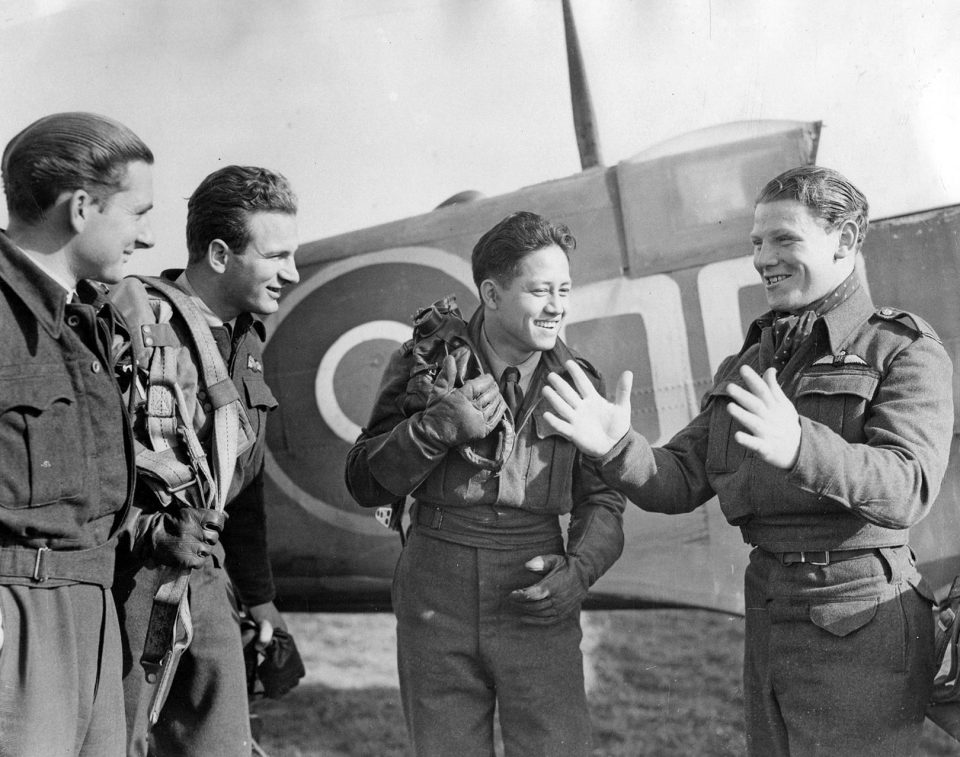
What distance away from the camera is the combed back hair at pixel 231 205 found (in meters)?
2.83

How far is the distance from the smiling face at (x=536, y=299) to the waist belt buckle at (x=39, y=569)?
133cm

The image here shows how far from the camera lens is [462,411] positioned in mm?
2523

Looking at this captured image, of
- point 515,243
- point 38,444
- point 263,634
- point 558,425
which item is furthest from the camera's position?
point 263,634

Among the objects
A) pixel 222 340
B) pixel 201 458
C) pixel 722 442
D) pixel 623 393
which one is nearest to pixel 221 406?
pixel 201 458

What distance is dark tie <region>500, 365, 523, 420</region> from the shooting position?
2.74m

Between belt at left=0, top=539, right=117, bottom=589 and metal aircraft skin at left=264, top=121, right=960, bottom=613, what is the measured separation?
138 cm

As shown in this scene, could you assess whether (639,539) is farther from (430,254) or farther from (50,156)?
(50,156)

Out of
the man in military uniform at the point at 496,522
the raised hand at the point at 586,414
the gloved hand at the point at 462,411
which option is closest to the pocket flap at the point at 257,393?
the man in military uniform at the point at 496,522

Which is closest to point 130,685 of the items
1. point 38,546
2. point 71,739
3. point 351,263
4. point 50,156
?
point 71,739

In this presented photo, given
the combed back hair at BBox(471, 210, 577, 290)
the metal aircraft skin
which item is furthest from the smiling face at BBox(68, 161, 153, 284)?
the metal aircraft skin

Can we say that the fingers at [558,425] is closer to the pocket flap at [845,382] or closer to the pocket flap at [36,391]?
the pocket flap at [845,382]

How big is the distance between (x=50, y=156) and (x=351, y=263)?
55.9 inches

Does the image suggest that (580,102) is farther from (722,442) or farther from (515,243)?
(722,442)

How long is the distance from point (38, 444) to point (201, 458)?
22.0 inches
